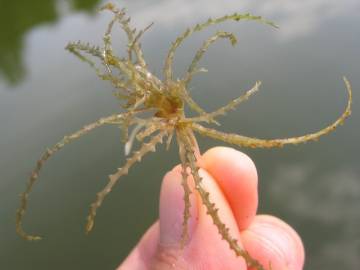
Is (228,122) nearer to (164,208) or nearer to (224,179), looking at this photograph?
(224,179)

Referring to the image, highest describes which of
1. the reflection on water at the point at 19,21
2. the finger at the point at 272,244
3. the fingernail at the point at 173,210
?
the reflection on water at the point at 19,21

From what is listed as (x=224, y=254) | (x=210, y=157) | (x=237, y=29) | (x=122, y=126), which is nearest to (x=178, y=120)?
(x=122, y=126)

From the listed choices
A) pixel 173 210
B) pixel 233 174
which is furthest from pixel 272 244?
pixel 173 210

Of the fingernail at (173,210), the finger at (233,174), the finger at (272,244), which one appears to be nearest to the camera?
the fingernail at (173,210)

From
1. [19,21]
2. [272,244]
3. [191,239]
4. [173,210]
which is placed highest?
[19,21]

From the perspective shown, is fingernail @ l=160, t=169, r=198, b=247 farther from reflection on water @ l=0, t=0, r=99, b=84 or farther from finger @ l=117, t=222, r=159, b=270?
reflection on water @ l=0, t=0, r=99, b=84

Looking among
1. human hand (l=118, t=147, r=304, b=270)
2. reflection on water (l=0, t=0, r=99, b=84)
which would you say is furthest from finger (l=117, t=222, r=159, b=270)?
reflection on water (l=0, t=0, r=99, b=84)

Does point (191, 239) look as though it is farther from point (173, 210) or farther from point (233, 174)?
point (233, 174)

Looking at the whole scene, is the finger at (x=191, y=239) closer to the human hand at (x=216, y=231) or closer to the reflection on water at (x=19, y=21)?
the human hand at (x=216, y=231)

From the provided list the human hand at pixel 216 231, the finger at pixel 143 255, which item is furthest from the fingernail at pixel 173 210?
the finger at pixel 143 255
